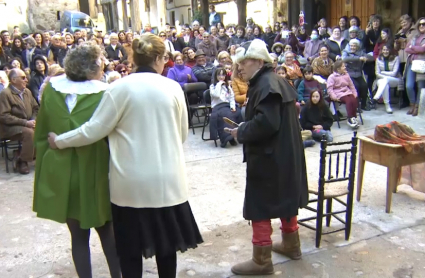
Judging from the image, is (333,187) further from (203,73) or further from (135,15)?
(135,15)

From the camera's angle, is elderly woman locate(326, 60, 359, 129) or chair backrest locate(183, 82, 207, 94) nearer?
elderly woman locate(326, 60, 359, 129)

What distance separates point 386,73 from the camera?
9.31 metres

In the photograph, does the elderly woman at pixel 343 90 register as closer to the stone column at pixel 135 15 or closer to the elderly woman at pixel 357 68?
the elderly woman at pixel 357 68

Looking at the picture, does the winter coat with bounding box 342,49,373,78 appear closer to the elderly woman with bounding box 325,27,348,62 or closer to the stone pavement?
the elderly woman with bounding box 325,27,348,62

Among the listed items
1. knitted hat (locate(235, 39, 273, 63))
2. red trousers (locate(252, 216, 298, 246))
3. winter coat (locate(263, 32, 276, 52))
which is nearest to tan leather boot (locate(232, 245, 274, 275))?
red trousers (locate(252, 216, 298, 246))

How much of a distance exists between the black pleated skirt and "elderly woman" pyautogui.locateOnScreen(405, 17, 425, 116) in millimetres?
7224

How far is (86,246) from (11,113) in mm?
3922

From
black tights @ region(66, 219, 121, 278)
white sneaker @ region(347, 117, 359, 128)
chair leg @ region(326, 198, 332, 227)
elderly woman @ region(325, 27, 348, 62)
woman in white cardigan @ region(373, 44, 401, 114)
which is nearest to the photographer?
black tights @ region(66, 219, 121, 278)

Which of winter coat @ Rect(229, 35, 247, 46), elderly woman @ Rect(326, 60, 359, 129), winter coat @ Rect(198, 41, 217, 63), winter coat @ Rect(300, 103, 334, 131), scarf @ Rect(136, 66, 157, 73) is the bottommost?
winter coat @ Rect(300, 103, 334, 131)

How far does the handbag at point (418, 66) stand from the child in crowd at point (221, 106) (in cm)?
342

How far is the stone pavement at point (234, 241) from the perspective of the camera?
3590 mm

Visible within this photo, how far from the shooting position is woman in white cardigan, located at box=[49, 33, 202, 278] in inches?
98.8

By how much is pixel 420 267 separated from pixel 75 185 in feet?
8.18

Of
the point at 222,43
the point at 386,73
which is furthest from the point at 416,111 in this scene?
A: the point at 222,43
